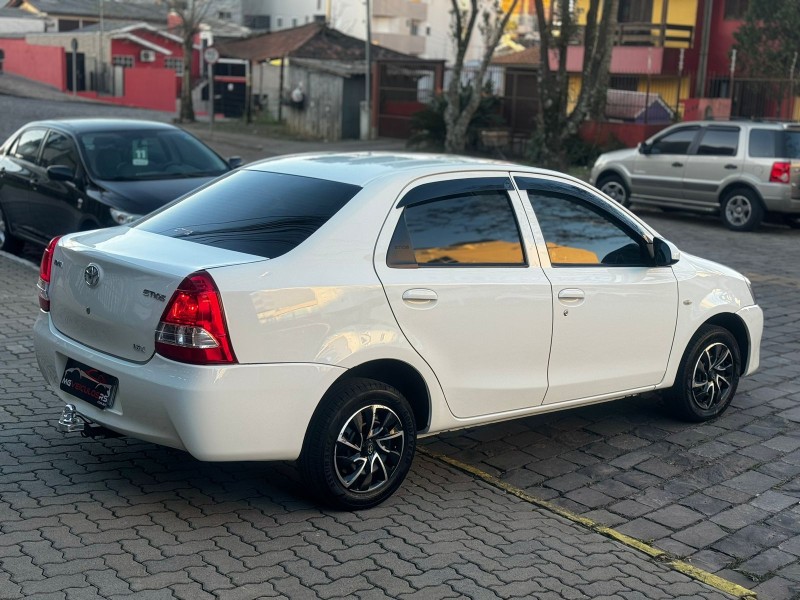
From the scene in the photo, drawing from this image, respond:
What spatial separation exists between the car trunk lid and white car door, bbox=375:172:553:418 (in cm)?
83

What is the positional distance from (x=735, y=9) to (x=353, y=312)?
32981mm

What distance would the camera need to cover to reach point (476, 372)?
18.5 ft

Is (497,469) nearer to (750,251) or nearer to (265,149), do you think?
(750,251)

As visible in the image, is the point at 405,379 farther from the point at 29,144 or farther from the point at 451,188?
the point at 29,144

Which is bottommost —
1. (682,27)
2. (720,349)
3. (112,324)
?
(720,349)

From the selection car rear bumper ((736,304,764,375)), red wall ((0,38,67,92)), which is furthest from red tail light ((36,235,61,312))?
red wall ((0,38,67,92))

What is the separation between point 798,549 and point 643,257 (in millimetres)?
1997

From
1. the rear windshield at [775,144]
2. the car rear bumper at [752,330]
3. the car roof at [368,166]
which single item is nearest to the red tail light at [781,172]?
the rear windshield at [775,144]

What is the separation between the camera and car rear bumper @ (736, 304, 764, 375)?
23.6 feet

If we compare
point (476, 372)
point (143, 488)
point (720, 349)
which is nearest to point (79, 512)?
point (143, 488)

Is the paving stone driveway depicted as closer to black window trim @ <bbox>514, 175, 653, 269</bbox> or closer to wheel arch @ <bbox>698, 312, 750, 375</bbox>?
wheel arch @ <bbox>698, 312, 750, 375</bbox>

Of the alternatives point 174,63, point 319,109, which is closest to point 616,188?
point 319,109

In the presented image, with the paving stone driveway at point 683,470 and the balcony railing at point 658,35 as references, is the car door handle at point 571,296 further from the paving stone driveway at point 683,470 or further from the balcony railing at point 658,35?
the balcony railing at point 658,35

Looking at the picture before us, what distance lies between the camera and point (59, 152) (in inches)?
451
